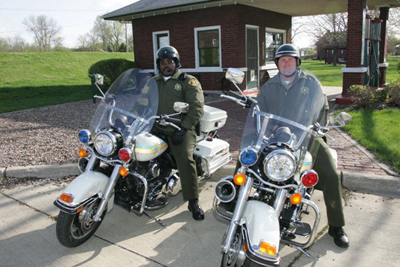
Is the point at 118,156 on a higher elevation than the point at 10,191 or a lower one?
higher

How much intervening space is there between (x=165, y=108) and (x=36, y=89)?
535 inches

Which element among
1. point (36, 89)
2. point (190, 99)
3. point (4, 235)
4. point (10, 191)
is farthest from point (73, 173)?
point (36, 89)

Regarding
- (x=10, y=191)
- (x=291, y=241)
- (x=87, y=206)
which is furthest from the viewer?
(x=10, y=191)

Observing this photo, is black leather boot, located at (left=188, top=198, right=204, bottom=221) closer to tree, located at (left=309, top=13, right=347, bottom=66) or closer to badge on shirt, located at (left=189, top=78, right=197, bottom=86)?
badge on shirt, located at (left=189, top=78, right=197, bottom=86)

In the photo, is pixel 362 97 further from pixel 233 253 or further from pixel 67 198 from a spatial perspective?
pixel 67 198

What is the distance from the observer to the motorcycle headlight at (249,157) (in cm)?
241

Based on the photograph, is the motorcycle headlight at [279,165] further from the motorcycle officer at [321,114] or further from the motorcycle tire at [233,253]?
the motorcycle officer at [321,114]

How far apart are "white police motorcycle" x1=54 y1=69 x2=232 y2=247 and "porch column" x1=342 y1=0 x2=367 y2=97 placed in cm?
807

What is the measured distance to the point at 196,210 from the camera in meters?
3.60

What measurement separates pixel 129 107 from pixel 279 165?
66.4 inches

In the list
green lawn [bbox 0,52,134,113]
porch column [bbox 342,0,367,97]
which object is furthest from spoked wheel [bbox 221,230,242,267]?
green lawn [bbox 0,52,134,113]

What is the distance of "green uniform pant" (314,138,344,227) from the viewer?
117 inches

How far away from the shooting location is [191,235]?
10.8 feet

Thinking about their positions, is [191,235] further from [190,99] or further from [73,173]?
[73,173]
